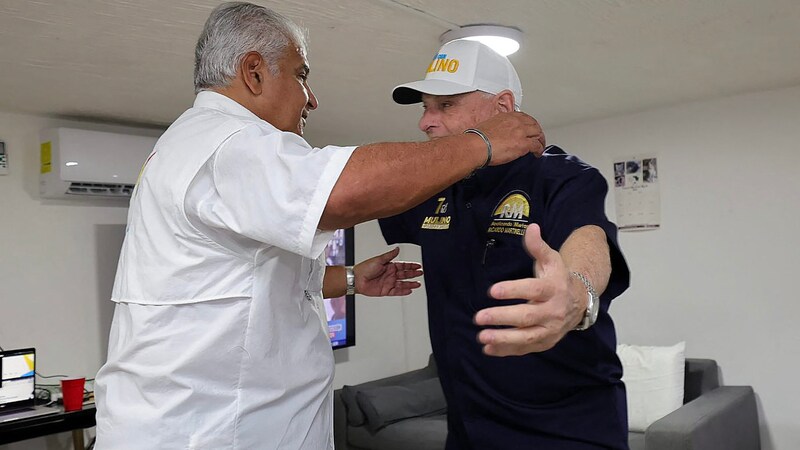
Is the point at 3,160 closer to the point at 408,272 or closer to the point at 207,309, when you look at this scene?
the point at 408,272

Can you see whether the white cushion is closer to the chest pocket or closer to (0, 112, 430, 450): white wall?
the chest pocket

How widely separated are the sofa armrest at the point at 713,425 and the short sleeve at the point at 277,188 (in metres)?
2.68

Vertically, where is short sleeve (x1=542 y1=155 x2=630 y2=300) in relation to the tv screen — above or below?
above

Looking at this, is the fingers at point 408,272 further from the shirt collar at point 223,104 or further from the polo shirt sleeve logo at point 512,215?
the shirt collar at point 223,104

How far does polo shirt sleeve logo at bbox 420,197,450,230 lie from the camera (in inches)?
70.5

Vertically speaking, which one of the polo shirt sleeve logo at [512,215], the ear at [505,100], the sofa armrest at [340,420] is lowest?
the sofa armrest at [340,420]

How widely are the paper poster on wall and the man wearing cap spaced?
278 centimetres

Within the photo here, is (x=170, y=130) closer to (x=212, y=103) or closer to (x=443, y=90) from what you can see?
(x=212, y=103)

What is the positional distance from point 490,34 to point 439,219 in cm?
111

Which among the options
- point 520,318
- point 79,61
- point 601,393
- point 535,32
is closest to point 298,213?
point 520,318

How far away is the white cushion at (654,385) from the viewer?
3924 millimetres

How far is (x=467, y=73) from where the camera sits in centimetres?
176

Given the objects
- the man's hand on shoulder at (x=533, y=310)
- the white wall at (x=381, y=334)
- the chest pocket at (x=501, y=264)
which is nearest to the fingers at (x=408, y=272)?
the chest pocket at (x=501, y=264)

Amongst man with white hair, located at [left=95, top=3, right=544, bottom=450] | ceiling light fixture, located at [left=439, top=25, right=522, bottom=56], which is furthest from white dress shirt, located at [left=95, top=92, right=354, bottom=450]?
ceiling light fixture, located at [left=439, top=25, right=522, bottom=56]
